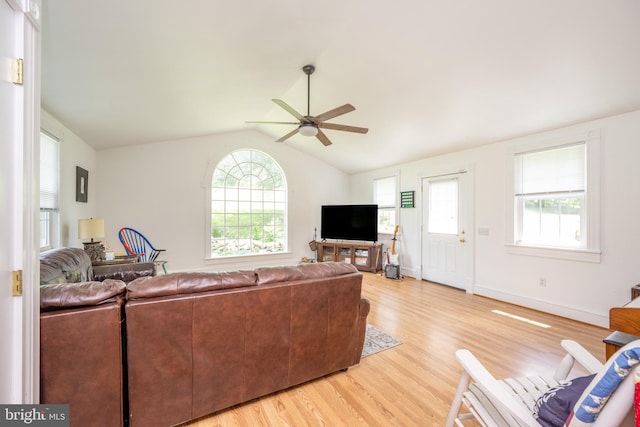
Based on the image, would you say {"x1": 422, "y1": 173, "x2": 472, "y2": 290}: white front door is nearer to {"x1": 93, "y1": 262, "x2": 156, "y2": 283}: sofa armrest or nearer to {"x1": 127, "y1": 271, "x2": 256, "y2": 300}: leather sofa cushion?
{"x1": 127, "y1": 271, "x2": 256, "y2": 300}: leather sofa cushion

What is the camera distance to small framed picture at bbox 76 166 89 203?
359 cm

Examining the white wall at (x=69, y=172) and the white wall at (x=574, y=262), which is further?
the white wall at (x=69, y=172)

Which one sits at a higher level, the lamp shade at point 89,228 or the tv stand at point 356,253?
the lamp shade at point 89,228

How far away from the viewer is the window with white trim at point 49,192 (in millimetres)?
2760

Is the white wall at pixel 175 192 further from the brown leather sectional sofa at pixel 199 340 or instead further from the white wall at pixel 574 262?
the brown leather sectional sofa at pixel 199 340

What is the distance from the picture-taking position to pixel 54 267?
1938 millimetres

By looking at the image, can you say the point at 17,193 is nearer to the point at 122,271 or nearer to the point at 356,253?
the point at 122,271

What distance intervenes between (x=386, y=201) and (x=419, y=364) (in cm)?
416

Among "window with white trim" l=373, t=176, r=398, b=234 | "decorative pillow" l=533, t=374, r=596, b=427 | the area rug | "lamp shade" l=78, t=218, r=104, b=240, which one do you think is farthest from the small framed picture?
"window with white trim" l=373, t=176, r=398, b=234

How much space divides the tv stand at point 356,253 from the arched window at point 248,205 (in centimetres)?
99

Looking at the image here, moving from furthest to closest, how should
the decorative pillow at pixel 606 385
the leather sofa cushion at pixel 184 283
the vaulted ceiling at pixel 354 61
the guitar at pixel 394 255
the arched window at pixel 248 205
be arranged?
1. the arched window at pixel 248 205
2. the guitar at pixel 394 255
3. the vaulted ceiling at pixel 354 61
4. the leather sofa cushion at pixel 184 283
5. the decorative pillow at pixel 606 385

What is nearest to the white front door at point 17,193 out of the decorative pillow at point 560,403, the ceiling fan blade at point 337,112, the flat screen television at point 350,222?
the decorative pillow at point 560,403

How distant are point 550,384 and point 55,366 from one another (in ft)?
7.85

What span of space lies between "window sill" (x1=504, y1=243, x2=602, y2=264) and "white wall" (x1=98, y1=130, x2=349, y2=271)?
4.21 meters
